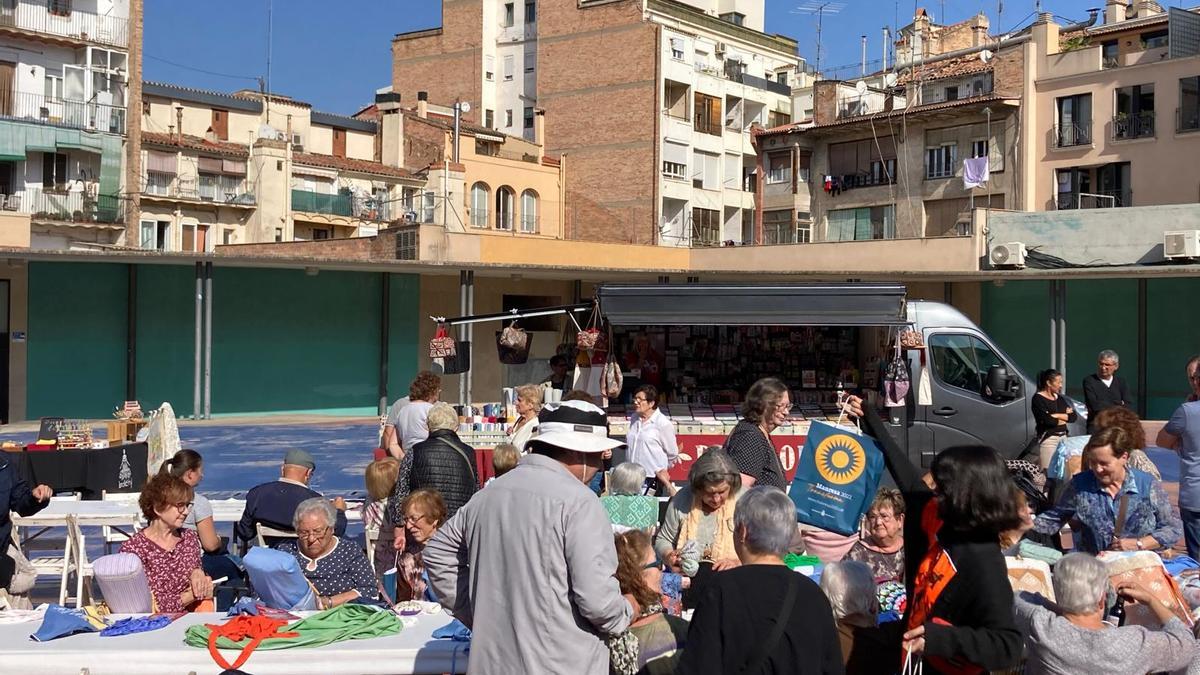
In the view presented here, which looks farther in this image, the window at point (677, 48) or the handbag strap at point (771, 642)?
the window at point (677, 48)

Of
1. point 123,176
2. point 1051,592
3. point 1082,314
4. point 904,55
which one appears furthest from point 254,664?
point 904,55

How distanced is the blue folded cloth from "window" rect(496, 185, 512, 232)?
45.0 metres

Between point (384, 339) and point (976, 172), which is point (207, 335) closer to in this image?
point (384, 339)

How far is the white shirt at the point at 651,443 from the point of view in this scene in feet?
30.1

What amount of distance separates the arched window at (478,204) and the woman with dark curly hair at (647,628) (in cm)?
4416

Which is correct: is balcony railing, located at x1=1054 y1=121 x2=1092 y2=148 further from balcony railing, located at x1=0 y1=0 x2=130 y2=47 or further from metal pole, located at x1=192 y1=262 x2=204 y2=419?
balcony railing, located at x1=0 y1=0 x2=130 y2=47

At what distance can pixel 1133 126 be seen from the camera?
131 ft

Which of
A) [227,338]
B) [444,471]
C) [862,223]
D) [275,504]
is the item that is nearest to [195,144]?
[227,338]

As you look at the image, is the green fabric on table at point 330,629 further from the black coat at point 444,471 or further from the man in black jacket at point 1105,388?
the man in black jacket at point 1105,388

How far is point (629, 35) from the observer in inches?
2008

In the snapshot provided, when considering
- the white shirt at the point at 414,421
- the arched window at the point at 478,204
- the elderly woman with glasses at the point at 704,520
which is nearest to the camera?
the elderly woman with glasses at the point at 704,520

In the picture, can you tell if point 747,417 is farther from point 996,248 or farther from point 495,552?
point 996,248

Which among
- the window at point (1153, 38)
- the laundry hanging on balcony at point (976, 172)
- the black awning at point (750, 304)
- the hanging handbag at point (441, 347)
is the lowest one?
the hanging handbag at point (441, 347)

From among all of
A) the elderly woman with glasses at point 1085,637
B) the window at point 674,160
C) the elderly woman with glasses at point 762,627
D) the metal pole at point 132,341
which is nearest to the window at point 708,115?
the window at point 674,160
